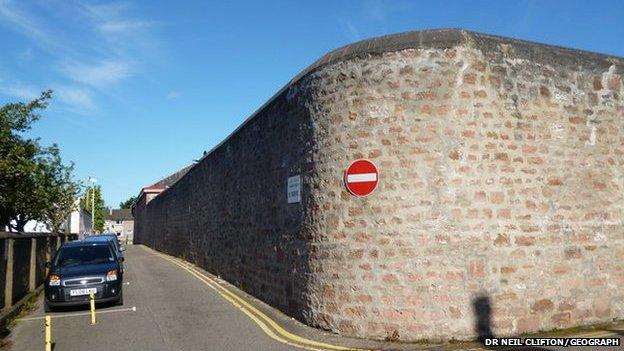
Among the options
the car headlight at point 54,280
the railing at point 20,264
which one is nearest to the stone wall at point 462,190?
the car headlight at point 54,280

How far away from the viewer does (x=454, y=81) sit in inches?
326

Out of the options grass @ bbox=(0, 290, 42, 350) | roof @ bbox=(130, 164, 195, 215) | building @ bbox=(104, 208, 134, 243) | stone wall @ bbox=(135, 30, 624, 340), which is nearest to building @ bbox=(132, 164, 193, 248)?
roof @ bbox=(130, 164, 195, 215)

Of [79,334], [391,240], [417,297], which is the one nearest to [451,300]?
[417,297]

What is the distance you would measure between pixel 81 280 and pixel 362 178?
7.00m

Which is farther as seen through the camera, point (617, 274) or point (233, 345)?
point (617, 274)

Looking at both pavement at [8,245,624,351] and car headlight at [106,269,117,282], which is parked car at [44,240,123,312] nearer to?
car headlight at [106,269,117,282]

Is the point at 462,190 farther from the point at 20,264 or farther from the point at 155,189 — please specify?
the point at 155,189

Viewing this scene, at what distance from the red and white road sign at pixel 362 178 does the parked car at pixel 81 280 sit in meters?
6.18

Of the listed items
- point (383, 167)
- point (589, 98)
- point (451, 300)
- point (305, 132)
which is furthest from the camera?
point (305, 132)

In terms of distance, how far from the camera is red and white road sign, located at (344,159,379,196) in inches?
332

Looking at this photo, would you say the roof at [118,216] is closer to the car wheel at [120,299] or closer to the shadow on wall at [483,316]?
the car wheel at [120,299]

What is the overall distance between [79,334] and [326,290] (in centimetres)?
438

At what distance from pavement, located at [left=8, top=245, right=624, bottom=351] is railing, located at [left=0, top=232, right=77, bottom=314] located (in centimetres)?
65

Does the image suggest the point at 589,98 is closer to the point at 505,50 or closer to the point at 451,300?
the point at 505,50
